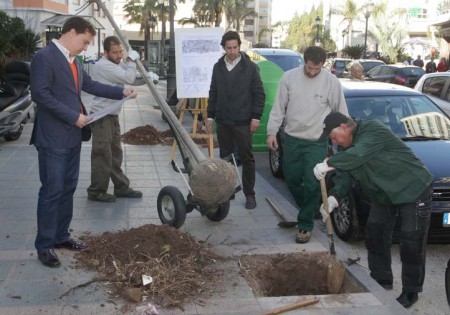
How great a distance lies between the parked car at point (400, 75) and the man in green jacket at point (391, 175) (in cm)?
1874

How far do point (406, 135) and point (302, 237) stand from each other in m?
2.15

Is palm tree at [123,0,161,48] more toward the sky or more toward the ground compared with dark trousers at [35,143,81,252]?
more toward the sky

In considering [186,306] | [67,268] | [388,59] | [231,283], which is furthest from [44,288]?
[388,59]

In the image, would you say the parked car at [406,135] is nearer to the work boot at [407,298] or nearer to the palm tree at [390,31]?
the work boot at [407,298]

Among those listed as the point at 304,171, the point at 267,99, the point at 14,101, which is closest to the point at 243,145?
the point at 304,171

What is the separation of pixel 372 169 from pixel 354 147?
0.28 metres

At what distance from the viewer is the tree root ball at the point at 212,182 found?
5430 mm

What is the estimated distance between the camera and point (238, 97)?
254 inches

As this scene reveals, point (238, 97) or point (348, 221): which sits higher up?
point (238, 97)

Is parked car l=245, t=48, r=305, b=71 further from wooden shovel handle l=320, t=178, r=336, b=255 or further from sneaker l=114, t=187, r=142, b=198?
wooden shovel handle l=320, t=178, r=336, b=255

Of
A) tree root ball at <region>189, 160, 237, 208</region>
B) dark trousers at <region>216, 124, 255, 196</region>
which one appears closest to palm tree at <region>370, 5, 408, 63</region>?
dark trousers at <region>216, 124, 255, 196</region>

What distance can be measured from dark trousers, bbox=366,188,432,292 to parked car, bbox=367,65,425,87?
18.5 metres

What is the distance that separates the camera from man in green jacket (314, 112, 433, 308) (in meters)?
4.26

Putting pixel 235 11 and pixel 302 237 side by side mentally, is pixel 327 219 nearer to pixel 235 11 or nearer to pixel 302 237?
pixel 302 237
